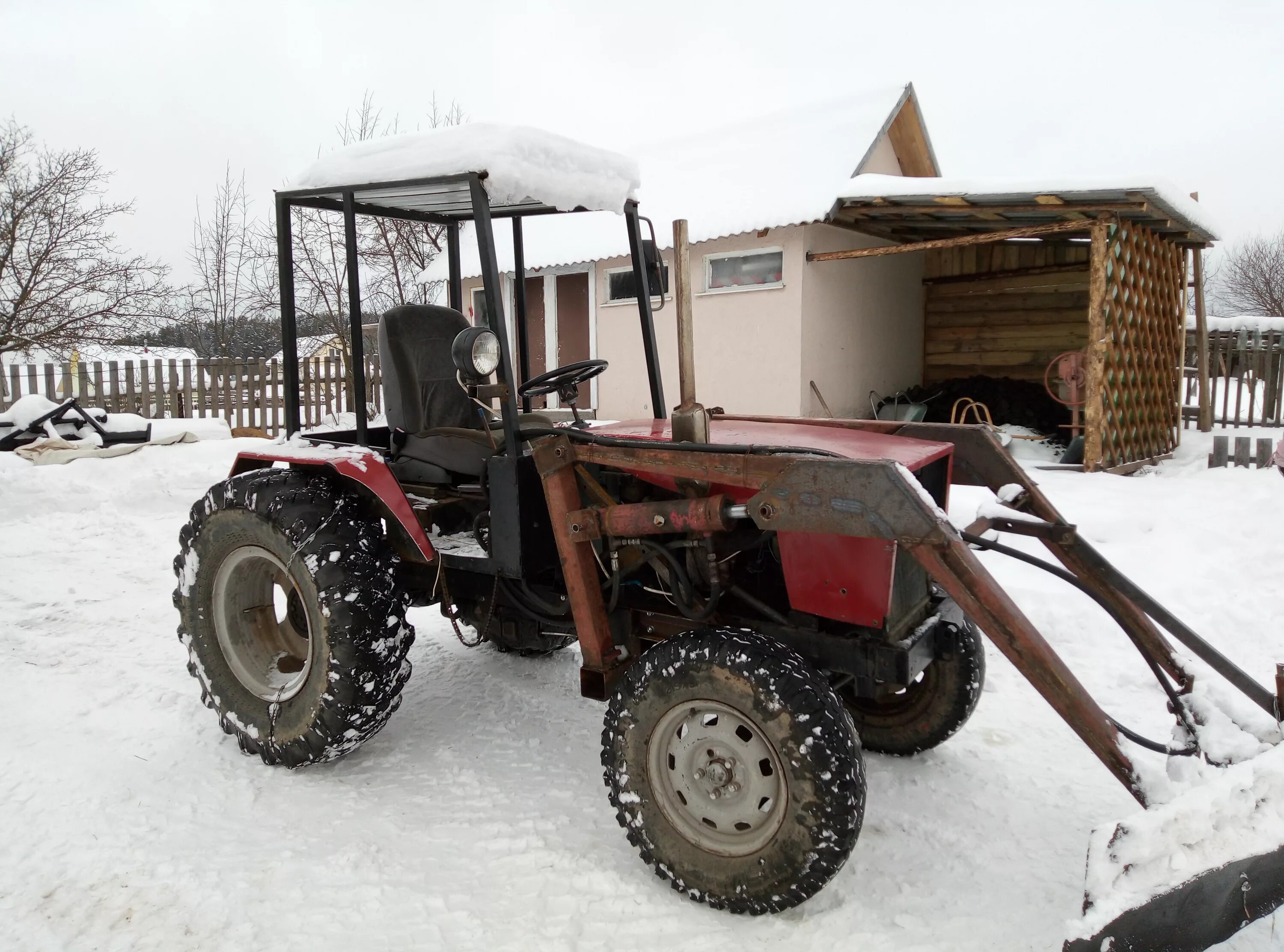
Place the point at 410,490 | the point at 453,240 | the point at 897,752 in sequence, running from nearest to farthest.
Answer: the point at 897,752, the point at 410,490, the point at 453,240

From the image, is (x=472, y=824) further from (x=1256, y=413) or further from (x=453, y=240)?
(x=1256, y=413)

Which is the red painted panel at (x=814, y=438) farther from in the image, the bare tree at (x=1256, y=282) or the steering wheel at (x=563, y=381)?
the bare tree at (x=1256, y=282)

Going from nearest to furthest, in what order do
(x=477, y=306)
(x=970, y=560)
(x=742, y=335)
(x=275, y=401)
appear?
(x=970, y=560), (x=742, y=335), (x=477, y=306), (x=275, y=401)

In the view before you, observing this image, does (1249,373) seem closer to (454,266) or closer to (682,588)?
(454,266)

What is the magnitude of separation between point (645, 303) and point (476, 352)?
102 centimetres

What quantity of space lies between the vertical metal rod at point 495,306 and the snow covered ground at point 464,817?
121 centimetres

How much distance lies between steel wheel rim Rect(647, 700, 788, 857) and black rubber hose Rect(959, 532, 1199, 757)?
77 cm

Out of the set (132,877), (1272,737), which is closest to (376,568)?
(132,877)

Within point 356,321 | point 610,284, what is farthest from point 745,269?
point 356,321

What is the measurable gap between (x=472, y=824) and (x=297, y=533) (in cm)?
112

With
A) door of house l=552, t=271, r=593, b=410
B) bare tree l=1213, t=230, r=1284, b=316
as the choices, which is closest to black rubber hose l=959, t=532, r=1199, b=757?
door of house l=552, t=271, r=593, b=410

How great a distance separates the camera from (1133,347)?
9.02 meters

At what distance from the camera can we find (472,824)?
8.75 feet

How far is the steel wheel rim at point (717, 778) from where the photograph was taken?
86.9 inches
